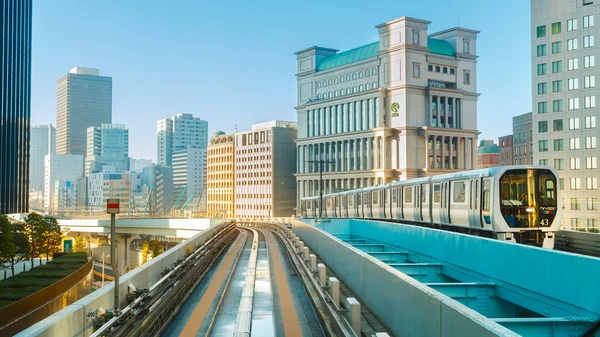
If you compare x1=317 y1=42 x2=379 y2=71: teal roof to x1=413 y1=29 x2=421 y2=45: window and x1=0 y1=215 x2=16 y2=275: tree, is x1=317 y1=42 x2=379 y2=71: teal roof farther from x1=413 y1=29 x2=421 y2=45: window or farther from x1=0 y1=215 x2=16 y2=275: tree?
x1=0 y1=215 x2=16 y2=275: tree

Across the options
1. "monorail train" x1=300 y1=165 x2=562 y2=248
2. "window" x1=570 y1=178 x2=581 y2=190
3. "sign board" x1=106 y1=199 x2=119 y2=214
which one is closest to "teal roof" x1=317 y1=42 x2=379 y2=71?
"window" x1=570 y1=178 x2=581 y2=190

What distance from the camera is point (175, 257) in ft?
78.0

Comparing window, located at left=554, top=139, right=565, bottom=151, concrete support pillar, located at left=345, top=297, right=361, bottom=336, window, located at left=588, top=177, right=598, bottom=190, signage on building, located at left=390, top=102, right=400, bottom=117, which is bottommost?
concrete support pillar, located at left=345, top=297, right=361, bottom=336

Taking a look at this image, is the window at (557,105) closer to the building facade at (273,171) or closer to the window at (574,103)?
the window at (574,103)

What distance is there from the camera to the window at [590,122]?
274ft

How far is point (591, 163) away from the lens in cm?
8306

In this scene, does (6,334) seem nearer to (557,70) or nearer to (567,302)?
(567,302)

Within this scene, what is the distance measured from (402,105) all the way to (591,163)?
47.0 metres

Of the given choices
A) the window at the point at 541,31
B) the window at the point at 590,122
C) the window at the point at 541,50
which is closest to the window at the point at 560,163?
the window at the point at 590,122

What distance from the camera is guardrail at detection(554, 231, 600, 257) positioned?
24.5m

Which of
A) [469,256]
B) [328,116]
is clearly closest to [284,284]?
[469,256]

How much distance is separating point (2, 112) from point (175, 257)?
327 feet

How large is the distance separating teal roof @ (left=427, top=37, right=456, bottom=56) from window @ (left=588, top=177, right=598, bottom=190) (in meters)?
51.8

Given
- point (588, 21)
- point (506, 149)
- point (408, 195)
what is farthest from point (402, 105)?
point (408, 195)
